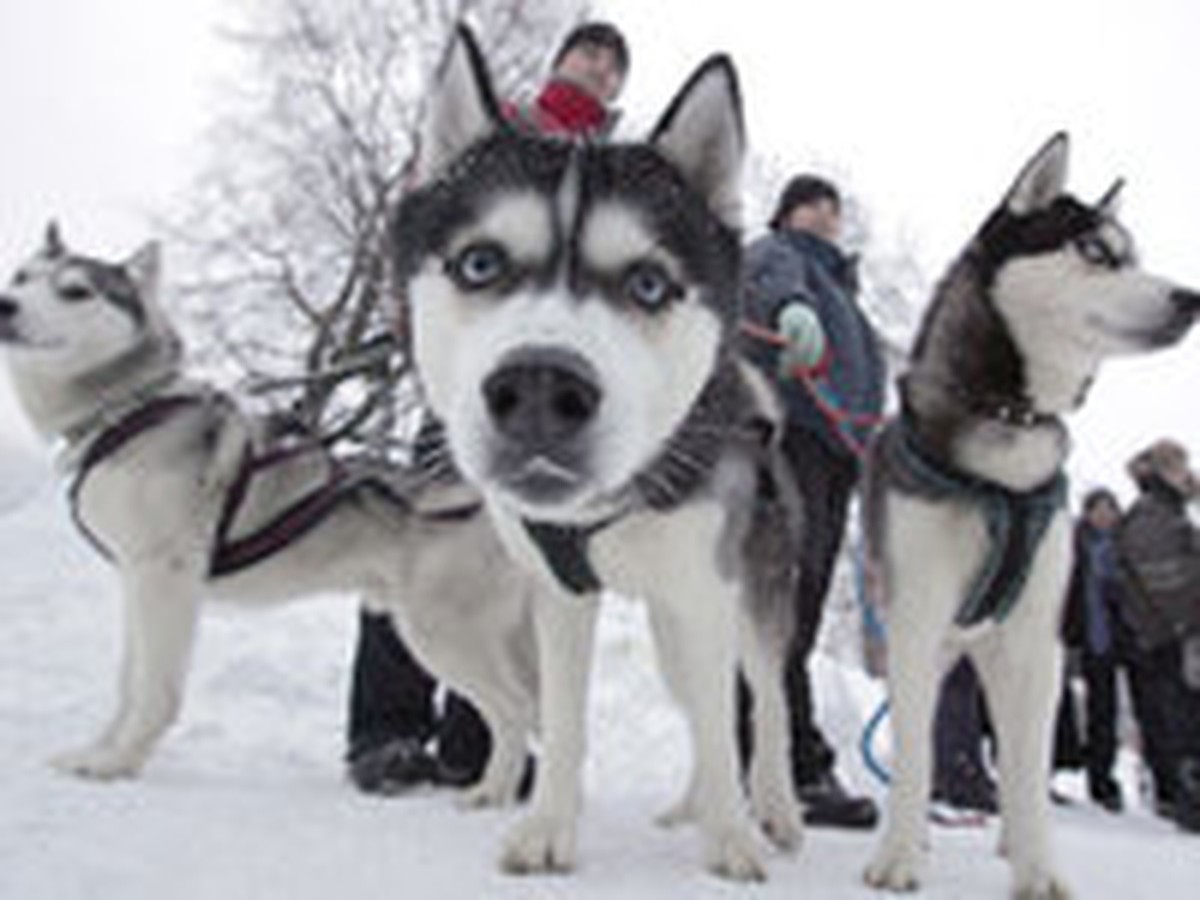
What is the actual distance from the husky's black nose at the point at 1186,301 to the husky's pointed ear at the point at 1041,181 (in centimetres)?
41

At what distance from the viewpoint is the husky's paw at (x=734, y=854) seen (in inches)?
97.0

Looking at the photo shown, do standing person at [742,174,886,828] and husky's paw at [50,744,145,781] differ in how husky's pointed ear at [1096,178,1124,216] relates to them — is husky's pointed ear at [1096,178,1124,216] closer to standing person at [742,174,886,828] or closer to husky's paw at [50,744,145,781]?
standing person at [742,174,886,828]

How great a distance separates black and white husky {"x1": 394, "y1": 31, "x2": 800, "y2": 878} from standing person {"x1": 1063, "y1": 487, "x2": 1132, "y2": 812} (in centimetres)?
555

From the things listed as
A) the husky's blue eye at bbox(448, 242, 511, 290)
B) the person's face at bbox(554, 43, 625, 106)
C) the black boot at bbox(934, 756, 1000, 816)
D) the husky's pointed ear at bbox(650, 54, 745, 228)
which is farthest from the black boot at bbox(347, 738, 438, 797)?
the black boot at bbox(934, 756, 1000, 816)

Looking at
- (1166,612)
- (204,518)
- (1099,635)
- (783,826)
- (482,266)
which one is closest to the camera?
(482,266)

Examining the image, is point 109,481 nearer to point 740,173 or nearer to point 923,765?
point 740,173

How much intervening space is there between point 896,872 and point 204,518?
2591 millimetres

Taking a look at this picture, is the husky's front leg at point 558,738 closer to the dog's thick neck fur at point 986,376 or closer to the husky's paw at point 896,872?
the husky's paw at point 896,872

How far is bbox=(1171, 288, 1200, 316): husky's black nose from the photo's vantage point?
2822 millimetres

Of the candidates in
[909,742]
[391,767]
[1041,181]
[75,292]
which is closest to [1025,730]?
[909,742]

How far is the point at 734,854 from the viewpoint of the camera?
8.16ft

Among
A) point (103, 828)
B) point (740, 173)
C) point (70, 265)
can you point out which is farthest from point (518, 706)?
point (70, 265)

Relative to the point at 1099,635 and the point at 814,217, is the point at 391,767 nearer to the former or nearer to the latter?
the point at 814,217

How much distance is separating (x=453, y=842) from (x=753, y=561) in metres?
1.06
